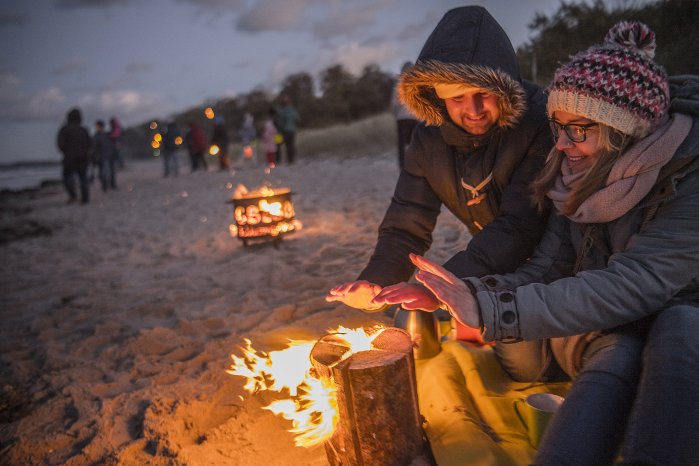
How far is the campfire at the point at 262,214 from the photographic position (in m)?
5.48

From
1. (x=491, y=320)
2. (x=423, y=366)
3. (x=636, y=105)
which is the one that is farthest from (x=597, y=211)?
(x=423, y=366)

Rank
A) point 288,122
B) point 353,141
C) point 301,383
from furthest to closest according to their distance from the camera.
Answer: point 353,141
point 288,122
point 301,383

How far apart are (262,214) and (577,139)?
399 centimetres

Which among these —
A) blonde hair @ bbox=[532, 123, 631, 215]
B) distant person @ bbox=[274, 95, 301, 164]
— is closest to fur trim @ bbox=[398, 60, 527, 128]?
blonde hair @ bbox=[532, 123, 631, 215]

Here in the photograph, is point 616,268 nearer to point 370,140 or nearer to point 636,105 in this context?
point 636,105

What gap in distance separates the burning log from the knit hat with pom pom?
1.15 meters

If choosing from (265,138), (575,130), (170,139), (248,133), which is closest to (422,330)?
(575,130)

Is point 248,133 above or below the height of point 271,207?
above

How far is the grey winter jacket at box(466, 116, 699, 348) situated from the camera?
1694mm

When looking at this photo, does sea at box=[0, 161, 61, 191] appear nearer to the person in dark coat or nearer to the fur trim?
the person in dark coat

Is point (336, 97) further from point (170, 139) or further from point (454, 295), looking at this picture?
point (454, 295)

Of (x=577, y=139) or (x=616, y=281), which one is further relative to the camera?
(x=577, y=139)

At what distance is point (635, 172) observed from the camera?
178 centimetres

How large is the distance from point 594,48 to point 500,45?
587 millimetres
